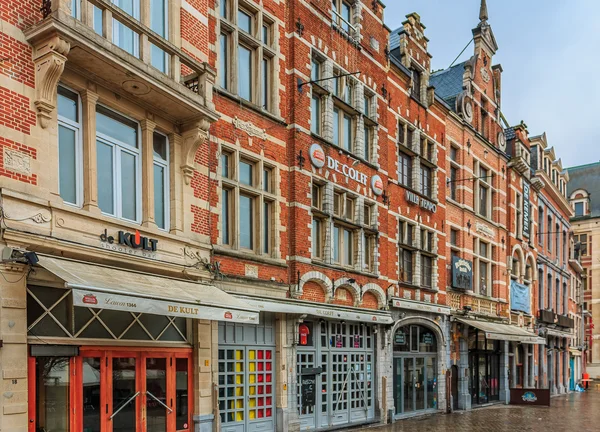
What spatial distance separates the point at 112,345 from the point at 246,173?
17.8 ft

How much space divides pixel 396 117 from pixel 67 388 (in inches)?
569

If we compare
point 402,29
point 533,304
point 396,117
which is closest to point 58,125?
point 396,117

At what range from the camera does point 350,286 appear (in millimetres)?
16969

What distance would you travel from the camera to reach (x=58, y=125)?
30.0 ft

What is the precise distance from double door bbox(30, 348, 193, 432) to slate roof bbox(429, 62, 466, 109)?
1901 cm

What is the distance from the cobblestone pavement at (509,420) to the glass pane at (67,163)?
1083 centimetres

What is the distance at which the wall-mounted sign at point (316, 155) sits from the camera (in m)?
15.6

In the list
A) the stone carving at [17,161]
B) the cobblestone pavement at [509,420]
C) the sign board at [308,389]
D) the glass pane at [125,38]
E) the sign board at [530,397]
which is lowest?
the sign board at [530,397]

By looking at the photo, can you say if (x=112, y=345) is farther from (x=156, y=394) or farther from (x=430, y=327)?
(x=430, y=327)

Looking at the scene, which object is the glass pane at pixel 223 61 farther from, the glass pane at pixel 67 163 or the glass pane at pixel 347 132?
the glass pane at pixel 347 132

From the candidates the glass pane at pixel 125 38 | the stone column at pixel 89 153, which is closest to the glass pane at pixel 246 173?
the glass pane at pixel 125 38

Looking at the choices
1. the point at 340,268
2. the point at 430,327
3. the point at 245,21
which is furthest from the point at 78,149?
the point at 430,327

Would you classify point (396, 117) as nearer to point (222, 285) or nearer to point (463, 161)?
point (463, 161)

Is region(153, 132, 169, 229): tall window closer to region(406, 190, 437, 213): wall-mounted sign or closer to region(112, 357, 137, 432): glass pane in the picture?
region(112, 357, 137, 432): glass pane
